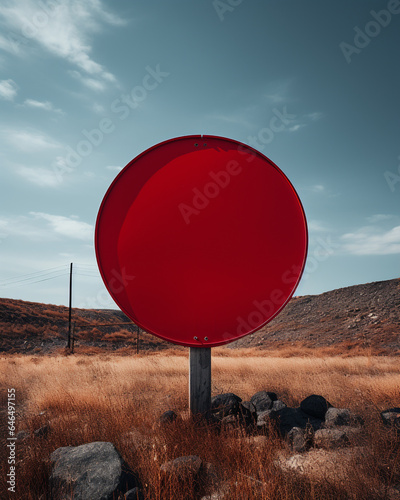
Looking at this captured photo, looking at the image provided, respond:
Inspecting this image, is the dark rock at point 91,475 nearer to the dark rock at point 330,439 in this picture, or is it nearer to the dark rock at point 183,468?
the dark rock at point 183,468

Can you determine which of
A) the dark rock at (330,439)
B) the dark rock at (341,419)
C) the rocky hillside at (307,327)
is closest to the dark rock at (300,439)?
the dark rock at (330,439)

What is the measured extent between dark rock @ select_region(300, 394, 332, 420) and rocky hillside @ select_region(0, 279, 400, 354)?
17.2m

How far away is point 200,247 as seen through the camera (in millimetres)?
3420

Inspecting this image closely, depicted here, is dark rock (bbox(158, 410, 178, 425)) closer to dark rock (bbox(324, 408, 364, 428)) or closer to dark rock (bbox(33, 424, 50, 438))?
dark rock (bbox(33, 424, 50, 438))

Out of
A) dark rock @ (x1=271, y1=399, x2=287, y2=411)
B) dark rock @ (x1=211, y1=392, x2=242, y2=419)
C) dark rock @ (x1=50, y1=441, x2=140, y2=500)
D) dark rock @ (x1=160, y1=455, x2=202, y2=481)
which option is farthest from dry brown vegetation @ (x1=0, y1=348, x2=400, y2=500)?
dark rock @ (x1=271, y1=399, x2=287, y2=411)

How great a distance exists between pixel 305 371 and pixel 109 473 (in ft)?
25.3

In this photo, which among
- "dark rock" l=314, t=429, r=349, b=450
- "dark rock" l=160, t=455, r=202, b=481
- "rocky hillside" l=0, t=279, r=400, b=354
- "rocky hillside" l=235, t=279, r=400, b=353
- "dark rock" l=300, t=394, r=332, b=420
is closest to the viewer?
"dark rock" l=160, t=455, r=202, b=481

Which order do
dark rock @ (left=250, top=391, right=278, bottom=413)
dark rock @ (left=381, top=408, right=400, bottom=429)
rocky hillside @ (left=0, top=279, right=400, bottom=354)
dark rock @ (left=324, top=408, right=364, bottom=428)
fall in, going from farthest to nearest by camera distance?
rocky hillside @ (left=0, top=279, right=400, bottom=354), dark rock @ (left=250, top=391, right=278, bottom=413), dark rock @ (left=324, top=408, right=364, bottom=428), dark rock @ (left=381, top=408, right=400, bottom=429)

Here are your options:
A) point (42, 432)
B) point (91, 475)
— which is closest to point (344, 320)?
point (42, 432)

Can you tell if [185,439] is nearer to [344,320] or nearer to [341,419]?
[341,419]

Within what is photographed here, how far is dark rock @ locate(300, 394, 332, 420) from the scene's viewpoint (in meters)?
4.33

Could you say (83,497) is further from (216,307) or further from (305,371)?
(305,371)

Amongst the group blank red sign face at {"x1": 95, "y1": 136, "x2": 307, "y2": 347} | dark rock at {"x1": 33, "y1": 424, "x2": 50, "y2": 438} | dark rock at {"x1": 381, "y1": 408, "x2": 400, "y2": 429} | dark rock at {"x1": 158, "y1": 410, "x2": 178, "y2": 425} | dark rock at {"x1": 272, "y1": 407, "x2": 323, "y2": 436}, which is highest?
blank red sign face at {"x1": 95, "y1": 136, "x2": 307, "y2": 347}

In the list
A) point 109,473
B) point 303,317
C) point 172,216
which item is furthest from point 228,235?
point 303,317
